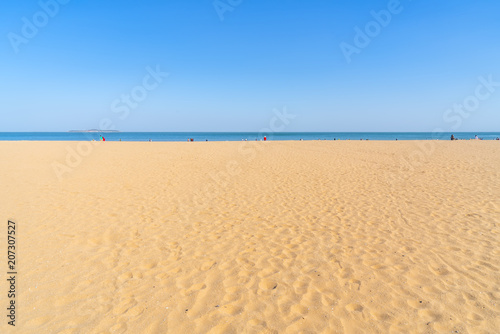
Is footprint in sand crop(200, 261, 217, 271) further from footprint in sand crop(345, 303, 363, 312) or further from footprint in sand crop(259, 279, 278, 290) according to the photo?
footprint in sand crop(345, 303, 363, 312)

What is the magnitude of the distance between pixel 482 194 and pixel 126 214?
464 inches

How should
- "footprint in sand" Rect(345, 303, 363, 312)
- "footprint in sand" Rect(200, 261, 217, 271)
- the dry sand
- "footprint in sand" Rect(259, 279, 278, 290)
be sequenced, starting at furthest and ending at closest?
"footprint in sand" Rect(200, 261, 217, 271)
"footprint in sand" Rect(259, 279, 278, 290)
"footprint in sand" Rect(345, 303, 363, 312)
the dry sand

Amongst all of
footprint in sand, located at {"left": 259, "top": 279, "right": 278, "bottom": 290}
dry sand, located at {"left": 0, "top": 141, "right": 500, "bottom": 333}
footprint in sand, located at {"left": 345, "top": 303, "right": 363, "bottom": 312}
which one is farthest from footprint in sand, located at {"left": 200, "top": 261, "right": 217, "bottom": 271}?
footprint in sand, located at {"left": 345, "top": 303, "right": 363, "bottom": 312}

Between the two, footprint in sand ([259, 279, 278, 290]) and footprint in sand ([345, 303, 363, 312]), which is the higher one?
footprint in sand ([259, 279, 278, 290])

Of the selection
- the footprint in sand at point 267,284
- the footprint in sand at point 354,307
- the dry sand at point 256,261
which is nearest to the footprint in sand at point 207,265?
the dry sand at point 256,261

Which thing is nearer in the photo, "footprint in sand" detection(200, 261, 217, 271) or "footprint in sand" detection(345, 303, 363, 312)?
"footprint in sand" detection(345, 303, 363, 312)

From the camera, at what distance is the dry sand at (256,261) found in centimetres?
305

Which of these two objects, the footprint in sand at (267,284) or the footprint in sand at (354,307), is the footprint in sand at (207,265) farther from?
the footprint in sand at (354,307)

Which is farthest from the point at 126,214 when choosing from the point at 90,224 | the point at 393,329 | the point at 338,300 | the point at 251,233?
the point at 393,329

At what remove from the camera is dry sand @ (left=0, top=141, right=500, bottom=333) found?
3.05 meters

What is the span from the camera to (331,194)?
8.70 metres

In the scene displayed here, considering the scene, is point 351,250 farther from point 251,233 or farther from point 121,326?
point 121,326

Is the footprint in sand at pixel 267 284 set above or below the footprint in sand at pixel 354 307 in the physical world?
above

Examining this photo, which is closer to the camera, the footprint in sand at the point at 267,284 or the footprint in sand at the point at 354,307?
the footprint in sand at the point at 354,307
